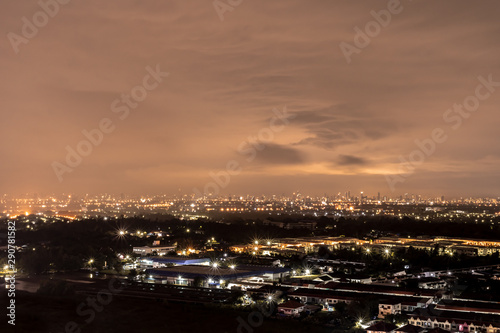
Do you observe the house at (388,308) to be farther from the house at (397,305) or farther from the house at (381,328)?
the house at (381,328)

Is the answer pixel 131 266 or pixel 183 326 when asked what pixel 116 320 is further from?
pixel 131 266

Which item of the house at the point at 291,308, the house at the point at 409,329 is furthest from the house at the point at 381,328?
the house at the point at 291,308

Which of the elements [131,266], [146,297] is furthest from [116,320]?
[131,266]

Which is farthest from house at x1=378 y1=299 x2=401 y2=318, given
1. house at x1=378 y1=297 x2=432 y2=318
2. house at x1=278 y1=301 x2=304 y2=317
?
house at x1=278 y1=301 x2=304 y2=317

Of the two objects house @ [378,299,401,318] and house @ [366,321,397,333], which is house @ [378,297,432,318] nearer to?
house @ [378,299,401,318]

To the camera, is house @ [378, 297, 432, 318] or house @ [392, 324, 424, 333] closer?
house @ [392, 324, 424, 333]

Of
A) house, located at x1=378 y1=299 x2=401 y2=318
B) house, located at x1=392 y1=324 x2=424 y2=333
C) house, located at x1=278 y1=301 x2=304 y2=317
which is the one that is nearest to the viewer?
house, located at x1=392 y1=324 x2=424 y2=333
